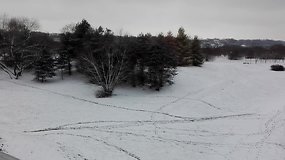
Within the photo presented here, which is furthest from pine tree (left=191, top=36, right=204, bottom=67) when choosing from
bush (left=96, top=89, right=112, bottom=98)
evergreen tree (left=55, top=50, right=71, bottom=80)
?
bush (left=96, top=89, right=112, bottom=98)

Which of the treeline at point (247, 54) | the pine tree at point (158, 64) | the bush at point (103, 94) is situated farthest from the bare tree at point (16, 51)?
the treeline at point (247, 54)

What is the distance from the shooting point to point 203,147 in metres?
22.6

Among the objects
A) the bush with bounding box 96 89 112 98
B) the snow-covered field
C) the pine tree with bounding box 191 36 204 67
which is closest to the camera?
the snow-covered field

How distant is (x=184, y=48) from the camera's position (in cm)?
5447

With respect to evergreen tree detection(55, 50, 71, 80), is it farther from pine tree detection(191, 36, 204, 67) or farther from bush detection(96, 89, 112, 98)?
pine tree detection(191, 36, 204, 67)

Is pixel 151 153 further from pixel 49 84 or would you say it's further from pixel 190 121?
pixel 49 84

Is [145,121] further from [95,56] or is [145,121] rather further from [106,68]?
[95,56]

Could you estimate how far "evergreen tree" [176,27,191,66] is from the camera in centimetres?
5443

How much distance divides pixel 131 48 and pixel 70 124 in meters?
17.6

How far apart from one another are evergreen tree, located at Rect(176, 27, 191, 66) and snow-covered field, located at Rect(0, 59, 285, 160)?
807cm

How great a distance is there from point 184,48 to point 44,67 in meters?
22.7

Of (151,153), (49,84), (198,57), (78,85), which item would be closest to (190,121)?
(151,153)

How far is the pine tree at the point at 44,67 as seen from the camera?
1729 inches

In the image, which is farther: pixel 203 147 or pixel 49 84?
pixel 49 84
